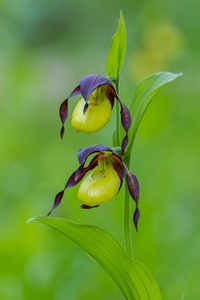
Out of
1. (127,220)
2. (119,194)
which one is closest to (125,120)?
(127,220)

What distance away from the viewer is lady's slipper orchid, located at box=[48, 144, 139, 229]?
109cm

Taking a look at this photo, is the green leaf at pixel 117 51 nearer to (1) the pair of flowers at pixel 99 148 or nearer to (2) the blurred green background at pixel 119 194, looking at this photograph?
(1) the pair of flowers at pixel 99 148

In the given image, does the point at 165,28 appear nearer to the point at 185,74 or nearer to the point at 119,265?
the point at 185,74

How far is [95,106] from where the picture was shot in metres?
1.12

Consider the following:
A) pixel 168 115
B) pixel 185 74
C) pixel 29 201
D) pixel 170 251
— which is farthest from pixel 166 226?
pixel 185 74

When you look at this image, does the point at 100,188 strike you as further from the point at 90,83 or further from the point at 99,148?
the point at 90,83

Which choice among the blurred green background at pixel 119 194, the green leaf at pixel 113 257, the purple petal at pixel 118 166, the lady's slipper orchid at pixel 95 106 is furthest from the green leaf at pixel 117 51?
the blurred green background at pixel 119 194

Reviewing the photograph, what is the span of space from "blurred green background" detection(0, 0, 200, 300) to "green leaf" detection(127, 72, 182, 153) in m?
0.59

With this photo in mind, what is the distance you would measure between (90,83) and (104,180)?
163 millimetres

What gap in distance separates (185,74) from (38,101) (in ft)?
2.95

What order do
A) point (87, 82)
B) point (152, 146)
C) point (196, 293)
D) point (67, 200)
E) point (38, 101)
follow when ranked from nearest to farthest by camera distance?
point (87, 82) < point (196, 293) < point (67, 200) < point (152, 146) < point (38, 101)

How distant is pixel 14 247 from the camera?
5.82ft

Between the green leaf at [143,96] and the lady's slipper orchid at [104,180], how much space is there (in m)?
0.04

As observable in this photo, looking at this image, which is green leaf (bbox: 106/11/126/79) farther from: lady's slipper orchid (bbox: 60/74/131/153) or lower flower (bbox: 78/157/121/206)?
lower flower (bbox: 78/157/121/206)
